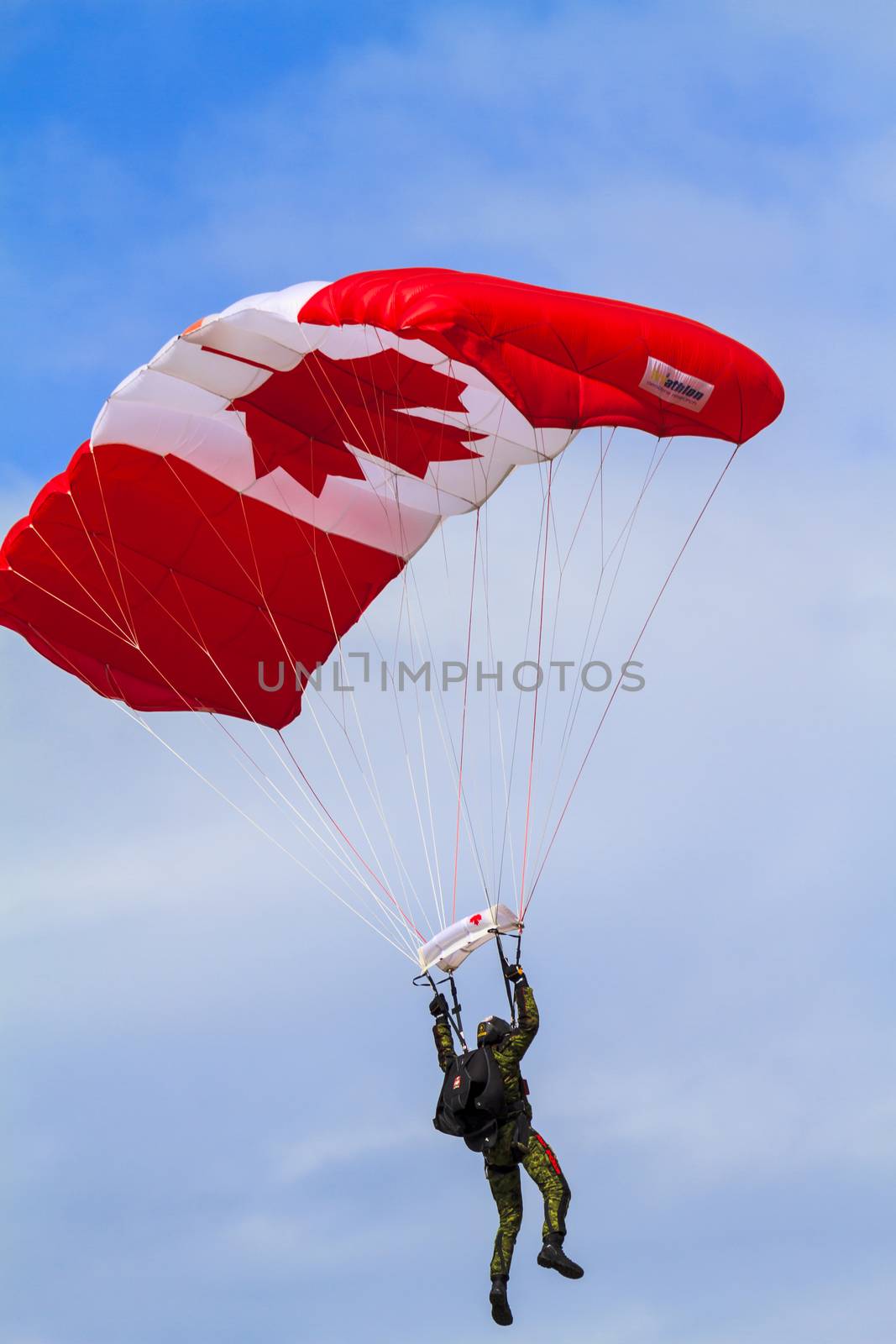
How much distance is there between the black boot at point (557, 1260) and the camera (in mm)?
12625

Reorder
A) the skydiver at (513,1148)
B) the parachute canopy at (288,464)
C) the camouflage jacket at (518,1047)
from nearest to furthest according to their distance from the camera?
the skydiver at (513,1148), the camouflage jacket at (518,1047), the parachute canopy at (288,464)

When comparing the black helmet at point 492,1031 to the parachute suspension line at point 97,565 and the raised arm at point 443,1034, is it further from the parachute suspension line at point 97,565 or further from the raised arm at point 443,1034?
the parachute suspension line at point 97,565

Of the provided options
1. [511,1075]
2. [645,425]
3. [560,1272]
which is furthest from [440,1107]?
[645,425]

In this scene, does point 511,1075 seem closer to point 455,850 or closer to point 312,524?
point 455,850

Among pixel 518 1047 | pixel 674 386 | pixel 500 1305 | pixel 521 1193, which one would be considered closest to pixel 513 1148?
pixel 521 1193

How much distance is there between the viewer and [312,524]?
1658 cm

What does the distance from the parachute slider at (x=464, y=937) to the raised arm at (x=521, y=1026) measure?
357 millimetres

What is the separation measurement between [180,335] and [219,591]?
2602mm

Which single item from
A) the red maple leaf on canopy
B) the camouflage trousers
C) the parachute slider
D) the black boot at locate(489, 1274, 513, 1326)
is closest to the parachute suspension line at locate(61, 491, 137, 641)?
the red maple leaf on canopy

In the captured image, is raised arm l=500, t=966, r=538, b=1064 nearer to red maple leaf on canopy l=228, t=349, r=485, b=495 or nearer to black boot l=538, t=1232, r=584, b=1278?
black boot l=538, t=1232, r=584, b=1278

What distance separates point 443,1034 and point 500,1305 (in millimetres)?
1708

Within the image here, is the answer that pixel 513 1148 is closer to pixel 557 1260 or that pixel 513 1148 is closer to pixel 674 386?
pixel 557 1260

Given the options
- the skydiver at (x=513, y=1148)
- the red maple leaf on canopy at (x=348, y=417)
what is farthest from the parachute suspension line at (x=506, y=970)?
the red maple leaf on canopy at (x=348, y=417)

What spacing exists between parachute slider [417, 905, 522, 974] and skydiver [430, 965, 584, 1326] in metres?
0.31
